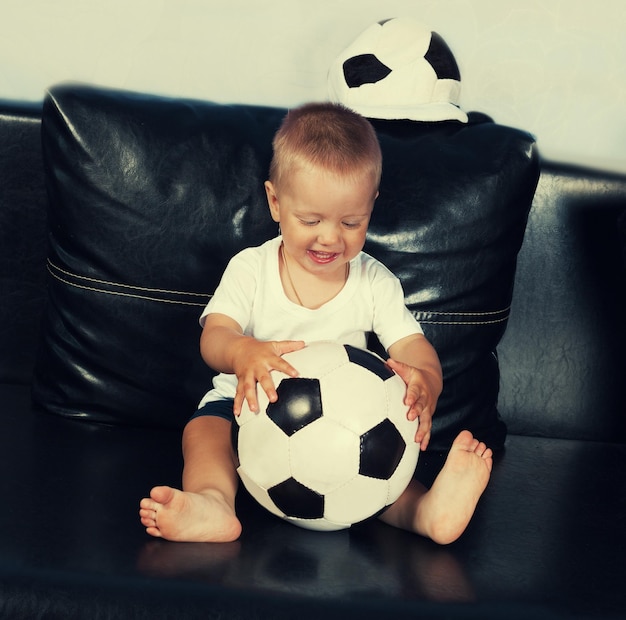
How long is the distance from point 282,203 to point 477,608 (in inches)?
27.7

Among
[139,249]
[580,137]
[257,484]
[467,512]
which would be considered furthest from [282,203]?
[580,137]

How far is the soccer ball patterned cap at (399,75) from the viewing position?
1.91 m

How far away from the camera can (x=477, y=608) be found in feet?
4.05

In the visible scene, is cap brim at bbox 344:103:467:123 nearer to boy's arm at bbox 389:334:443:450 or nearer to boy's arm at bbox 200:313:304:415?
boy's arm at bbox 389:334:443:450

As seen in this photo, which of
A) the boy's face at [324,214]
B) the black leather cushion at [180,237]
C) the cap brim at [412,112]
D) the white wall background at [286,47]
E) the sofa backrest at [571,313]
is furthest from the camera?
the white wall background at [286,47]

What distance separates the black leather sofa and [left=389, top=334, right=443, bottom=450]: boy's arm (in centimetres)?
16

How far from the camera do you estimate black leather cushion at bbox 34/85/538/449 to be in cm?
177

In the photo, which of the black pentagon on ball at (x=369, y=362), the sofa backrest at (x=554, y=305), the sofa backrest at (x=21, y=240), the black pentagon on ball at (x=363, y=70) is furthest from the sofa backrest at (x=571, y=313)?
the sofa backrest at (x=21, y=240)

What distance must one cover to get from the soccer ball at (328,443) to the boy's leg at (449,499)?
0.06 metres

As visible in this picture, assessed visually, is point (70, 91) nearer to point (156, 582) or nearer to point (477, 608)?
point (156, 582)

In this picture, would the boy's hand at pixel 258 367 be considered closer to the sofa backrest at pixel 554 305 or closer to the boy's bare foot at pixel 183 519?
the boy's bare foot at pixel 183 519

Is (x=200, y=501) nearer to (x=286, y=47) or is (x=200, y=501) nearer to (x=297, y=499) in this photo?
(x=297, y=499)

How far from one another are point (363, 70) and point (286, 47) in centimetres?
32

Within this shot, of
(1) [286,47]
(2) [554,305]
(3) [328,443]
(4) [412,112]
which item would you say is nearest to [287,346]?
(3) [328,443]
